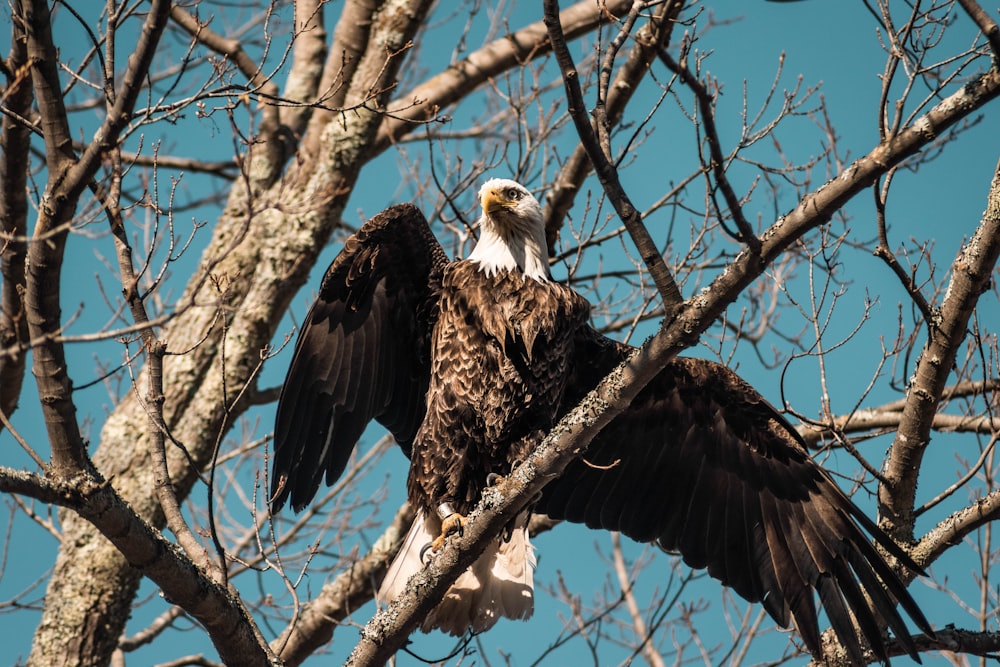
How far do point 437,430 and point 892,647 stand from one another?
6.73 ft

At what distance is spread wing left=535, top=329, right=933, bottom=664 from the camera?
438 centimetres

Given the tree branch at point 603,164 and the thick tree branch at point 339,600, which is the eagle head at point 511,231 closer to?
the thick tree branch at point 339,600

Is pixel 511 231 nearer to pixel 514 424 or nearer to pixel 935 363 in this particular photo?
pixel 514 424

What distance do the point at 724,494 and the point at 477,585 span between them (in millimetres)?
1228

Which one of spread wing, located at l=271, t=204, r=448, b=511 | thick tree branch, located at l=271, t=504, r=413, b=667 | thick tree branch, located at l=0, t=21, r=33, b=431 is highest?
thick tree branch, located at l=0, t=21, r=33, b=431

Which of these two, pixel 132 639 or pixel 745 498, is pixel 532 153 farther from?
pixel 132 639

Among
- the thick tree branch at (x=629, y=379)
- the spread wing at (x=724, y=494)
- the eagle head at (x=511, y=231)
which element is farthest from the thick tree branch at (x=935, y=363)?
the eagle head at (x=511, y=231)

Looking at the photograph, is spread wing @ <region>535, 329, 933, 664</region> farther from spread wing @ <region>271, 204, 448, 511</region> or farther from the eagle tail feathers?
spread wing @ <region>271, 204, 448, 511</region>

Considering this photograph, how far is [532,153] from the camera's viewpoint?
5.70 meters

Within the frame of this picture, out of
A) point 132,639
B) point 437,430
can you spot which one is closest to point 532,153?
point 437,430

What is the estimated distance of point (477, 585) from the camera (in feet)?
15.0

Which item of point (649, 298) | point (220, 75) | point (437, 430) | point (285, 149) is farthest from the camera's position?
point (285, 149)

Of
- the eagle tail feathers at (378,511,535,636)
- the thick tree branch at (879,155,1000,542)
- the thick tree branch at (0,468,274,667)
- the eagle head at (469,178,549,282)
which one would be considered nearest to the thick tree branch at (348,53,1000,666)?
the thick tree branch at (0,468,274,667)

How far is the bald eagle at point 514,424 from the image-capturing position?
4.55 m
